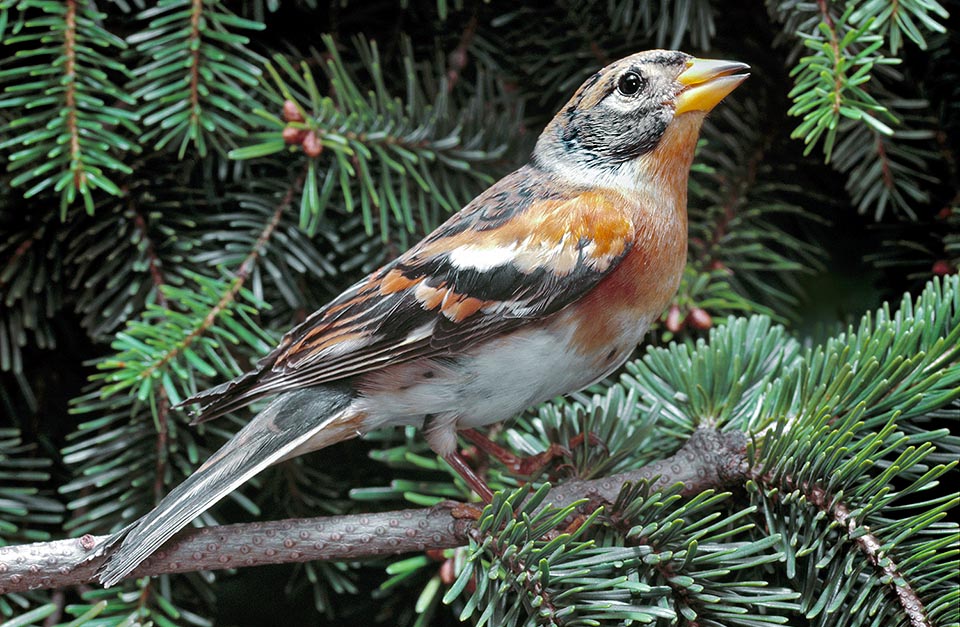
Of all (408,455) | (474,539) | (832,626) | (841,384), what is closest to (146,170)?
(408,455)

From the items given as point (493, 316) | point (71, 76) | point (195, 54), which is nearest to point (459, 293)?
point (493, 316)

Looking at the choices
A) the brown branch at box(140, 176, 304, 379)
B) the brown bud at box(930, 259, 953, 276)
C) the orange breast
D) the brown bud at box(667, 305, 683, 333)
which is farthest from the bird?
the brown bud at box(930, 259, 953, 276)

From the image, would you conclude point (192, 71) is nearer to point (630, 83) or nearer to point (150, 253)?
point (150, 253)

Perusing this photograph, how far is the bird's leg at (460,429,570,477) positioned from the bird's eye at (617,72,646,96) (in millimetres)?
602

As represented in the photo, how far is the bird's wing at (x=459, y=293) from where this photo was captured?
1.36 meters

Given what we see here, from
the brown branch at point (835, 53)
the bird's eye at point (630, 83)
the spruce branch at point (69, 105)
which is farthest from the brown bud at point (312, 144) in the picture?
the brown branch at point (835, 53)

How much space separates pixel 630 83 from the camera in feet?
4.97

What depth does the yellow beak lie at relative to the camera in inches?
55.3

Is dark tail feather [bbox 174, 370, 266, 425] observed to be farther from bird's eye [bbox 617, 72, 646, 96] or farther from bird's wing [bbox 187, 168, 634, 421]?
bird's eye [bbox 617, 72, 646, 96]

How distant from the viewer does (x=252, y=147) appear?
1482 millimetres

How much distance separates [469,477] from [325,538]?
0.90ft

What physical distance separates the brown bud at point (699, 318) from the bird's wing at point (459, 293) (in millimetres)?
315

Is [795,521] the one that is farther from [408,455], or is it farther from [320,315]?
[320,315]

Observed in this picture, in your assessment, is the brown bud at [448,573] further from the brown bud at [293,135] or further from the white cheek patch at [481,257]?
the brown bud at [293,135]
